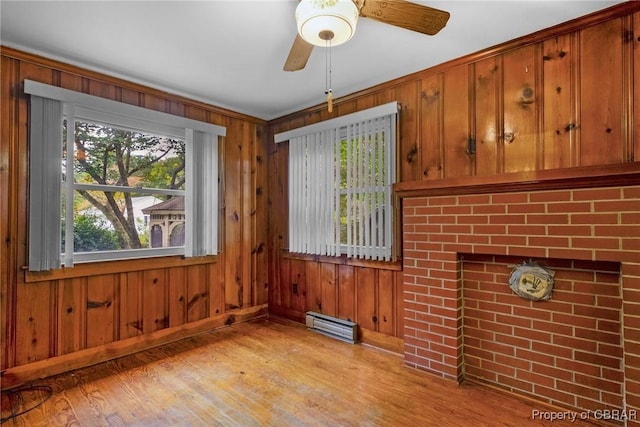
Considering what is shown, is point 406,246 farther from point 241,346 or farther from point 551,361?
point 241,346

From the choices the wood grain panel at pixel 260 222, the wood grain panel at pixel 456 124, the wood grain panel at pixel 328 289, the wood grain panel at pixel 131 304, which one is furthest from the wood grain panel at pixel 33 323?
the wood grain panel at pixel 456 124

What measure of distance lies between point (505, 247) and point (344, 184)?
1489 mm

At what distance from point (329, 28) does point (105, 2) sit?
53.3 inches

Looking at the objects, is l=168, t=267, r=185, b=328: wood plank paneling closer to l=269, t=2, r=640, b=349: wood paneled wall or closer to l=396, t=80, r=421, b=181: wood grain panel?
l=269, t=2, r=640, b=349: wood paneled wall

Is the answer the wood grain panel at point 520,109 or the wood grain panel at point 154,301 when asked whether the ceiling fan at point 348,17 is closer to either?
the wood grain panel at point 520,109

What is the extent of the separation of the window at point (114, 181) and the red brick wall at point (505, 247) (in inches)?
80.0

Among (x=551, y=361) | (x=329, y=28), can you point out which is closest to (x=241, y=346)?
(x=551, y=361)

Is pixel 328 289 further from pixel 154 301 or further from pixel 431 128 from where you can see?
pixel 431 128

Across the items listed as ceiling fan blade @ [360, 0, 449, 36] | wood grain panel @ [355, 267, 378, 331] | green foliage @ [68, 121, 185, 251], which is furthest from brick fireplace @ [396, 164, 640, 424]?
green foliage @ [68, 121, 185, 251]

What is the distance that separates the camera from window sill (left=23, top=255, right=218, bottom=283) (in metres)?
2.36

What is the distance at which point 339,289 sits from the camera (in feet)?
10.6

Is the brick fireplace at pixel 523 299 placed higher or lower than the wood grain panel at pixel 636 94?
lower

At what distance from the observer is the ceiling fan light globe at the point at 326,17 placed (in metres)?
1.36

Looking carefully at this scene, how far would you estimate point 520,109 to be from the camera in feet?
7.25
